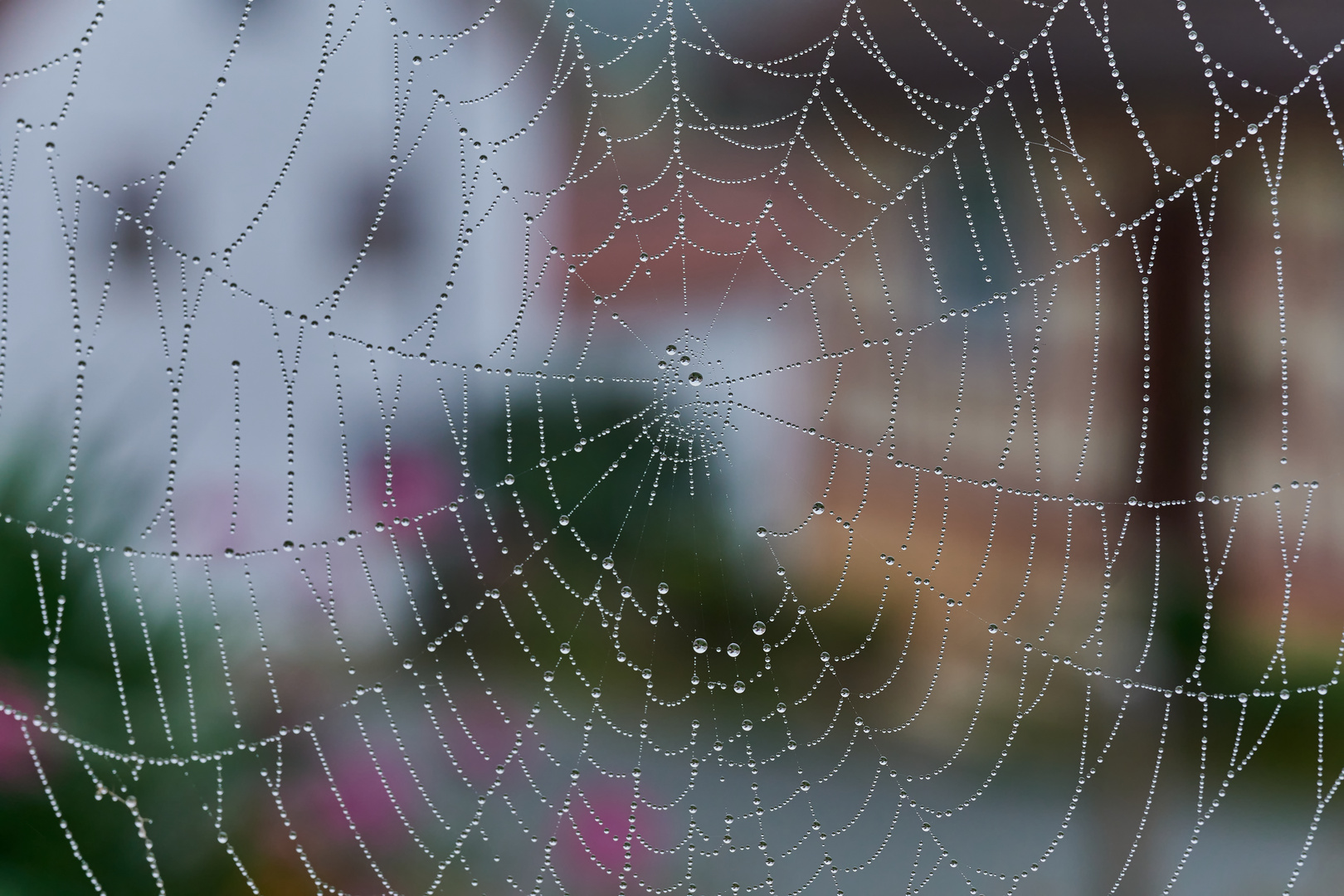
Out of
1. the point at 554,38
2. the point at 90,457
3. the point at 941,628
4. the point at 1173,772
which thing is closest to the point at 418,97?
the point at 554,38

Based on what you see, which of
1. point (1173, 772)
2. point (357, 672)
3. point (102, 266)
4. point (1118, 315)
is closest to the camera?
point (357, 672)

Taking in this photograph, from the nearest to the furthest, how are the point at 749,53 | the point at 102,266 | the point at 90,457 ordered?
the point at 90,457
the point at 749,53
the point at 102,266

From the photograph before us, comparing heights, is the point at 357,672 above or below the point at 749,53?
below

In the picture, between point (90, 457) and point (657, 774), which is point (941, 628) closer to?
point (657, 774)

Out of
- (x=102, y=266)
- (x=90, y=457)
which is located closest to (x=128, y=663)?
(x=90, y=457)

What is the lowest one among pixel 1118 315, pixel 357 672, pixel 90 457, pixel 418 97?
pixel 357 672

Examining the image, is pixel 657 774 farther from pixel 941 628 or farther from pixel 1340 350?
pixel 1340 350

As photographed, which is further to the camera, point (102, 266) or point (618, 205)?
point (102, 266)
